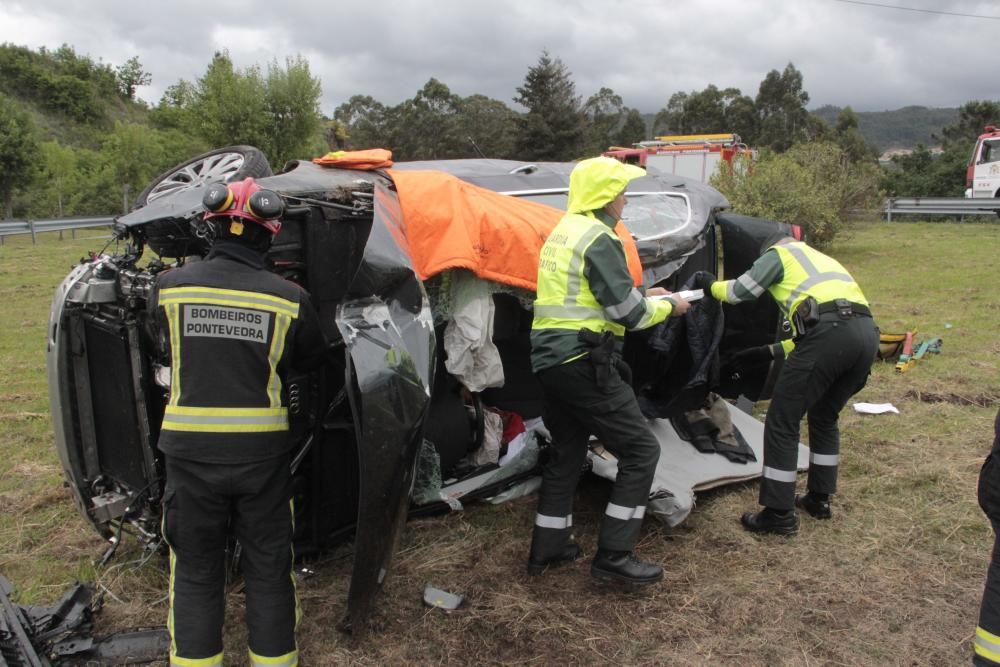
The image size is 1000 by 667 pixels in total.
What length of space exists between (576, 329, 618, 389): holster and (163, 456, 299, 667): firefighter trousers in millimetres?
1291

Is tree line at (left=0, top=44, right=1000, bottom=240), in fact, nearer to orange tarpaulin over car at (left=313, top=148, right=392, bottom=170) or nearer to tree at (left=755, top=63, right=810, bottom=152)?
tree at (left=755, top=63, right=810, bottom=152)

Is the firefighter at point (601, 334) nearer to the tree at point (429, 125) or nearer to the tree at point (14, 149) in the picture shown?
the tree at point (14, 149)

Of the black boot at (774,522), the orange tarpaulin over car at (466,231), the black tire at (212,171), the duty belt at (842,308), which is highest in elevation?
the black tire at (212,171)

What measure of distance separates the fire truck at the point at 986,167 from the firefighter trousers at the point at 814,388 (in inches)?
804

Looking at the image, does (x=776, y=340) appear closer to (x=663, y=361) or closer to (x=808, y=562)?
(x=663, y=361)

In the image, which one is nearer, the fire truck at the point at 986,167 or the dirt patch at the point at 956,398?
the dirt patch at the point at 956,398

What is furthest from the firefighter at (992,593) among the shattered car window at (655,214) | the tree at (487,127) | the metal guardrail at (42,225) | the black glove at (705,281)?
the tree at (487,127)

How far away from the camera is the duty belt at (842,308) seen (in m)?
3.60

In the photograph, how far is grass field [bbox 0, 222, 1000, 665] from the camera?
9.41 ft

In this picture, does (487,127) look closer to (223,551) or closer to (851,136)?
(851,136)

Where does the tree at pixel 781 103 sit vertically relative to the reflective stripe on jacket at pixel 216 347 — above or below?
above

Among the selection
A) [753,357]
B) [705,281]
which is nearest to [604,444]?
[705,281]

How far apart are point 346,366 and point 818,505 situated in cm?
277

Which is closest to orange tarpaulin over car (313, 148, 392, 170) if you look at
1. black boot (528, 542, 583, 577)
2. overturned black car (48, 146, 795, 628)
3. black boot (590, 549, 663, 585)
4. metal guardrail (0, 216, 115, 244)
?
overturned black car (48, 146, 795, 628)
